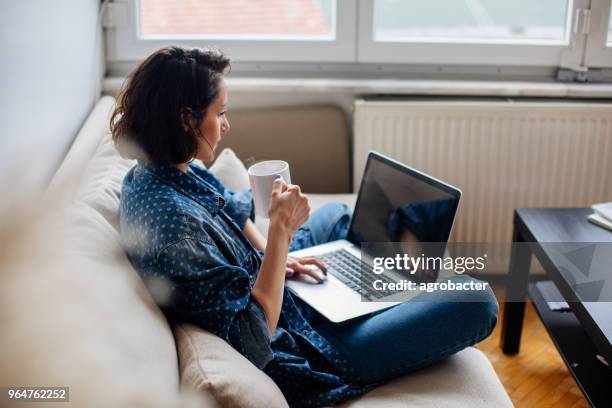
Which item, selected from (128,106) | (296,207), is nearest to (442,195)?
(296,207)

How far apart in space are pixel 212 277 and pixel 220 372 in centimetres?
20

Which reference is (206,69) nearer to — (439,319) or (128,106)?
(128,106)

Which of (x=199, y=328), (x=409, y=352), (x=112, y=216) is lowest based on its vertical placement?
(x=409, y=352)

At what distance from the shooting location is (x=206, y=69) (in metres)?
1.33

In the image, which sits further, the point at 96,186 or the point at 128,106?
the point at 96,186

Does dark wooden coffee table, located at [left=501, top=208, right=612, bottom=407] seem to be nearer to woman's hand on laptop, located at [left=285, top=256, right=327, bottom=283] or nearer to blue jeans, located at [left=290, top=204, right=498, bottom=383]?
blue jeans, located at [left=290, top=204, right=498, bottom=383]

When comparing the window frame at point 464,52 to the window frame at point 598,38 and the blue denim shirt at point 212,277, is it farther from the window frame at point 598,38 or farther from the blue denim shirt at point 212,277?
the blue denim shirt at point 212,277

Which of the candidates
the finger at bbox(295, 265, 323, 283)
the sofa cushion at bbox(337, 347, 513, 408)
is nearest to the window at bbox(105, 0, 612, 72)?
the finger at bbox(295, 265, 323, 283)

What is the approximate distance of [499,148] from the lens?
7.72 ft

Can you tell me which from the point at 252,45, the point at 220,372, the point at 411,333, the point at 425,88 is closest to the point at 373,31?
the point at 425,88

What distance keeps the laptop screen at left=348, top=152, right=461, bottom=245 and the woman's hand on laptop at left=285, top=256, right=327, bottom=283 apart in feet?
0.63

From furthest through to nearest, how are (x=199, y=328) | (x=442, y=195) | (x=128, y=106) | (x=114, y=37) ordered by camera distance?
(x=114, y=37), (x=442, y=195), (x=128, y=106), (x=199, y=328)

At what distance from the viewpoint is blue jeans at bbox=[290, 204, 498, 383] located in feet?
4.55

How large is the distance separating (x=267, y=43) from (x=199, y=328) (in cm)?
145
